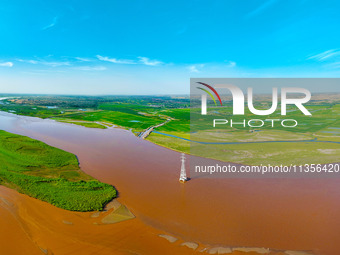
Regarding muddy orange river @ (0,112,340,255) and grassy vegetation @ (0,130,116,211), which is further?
grassy vegetation @ (0,130,116,211)

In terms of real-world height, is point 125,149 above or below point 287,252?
above

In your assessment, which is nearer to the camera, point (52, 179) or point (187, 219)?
point (187, 219)

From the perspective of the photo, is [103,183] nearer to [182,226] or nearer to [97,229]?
[97,229]

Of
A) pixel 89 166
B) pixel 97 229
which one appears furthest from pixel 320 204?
pixel 89 166

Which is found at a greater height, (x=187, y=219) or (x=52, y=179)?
(x=52, y=179)

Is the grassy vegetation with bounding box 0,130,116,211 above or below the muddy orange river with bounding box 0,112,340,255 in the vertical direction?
above
